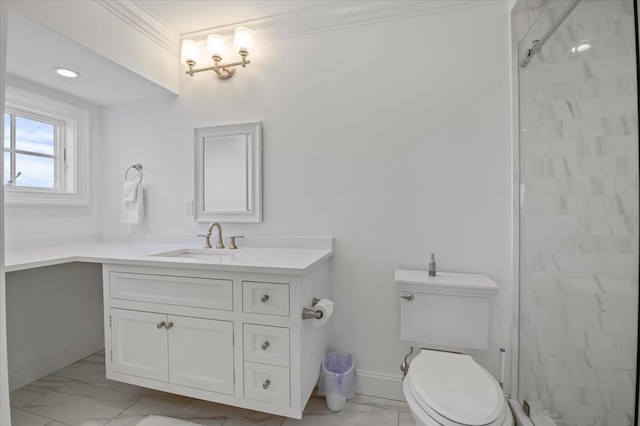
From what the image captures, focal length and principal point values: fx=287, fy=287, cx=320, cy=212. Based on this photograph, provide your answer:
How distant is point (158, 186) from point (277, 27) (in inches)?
55.5

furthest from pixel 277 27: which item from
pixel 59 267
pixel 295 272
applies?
pixel 59 267

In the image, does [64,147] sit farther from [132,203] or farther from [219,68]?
[219,68]

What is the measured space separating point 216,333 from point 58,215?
1.60m

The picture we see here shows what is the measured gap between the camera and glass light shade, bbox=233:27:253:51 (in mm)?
1813

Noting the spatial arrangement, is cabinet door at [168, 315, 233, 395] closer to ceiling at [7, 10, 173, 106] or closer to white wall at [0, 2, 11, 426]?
white wall at [0, 2, 11, 426]

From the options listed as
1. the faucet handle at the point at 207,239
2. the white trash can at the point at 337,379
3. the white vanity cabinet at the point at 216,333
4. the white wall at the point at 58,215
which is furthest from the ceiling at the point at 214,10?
the white trash can at the point at 337,379

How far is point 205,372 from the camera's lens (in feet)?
4.71

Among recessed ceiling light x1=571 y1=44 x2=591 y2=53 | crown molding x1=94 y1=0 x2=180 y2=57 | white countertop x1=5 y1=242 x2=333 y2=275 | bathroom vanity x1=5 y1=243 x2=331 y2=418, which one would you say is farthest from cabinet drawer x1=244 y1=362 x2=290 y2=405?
crown molding x1=94 y1=0 x2=180 y2=57

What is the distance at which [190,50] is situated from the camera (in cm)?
196

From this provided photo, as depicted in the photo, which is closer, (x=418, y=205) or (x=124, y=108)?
(x=418, y=205)

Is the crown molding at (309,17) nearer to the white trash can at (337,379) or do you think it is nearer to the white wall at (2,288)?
the white wall at (2,288)

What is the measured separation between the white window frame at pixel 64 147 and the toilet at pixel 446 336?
237 centimetres

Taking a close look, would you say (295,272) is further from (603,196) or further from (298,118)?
(603,196)

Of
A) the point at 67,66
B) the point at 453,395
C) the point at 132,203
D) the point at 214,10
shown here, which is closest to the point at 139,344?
Answer: the point at 132,203
